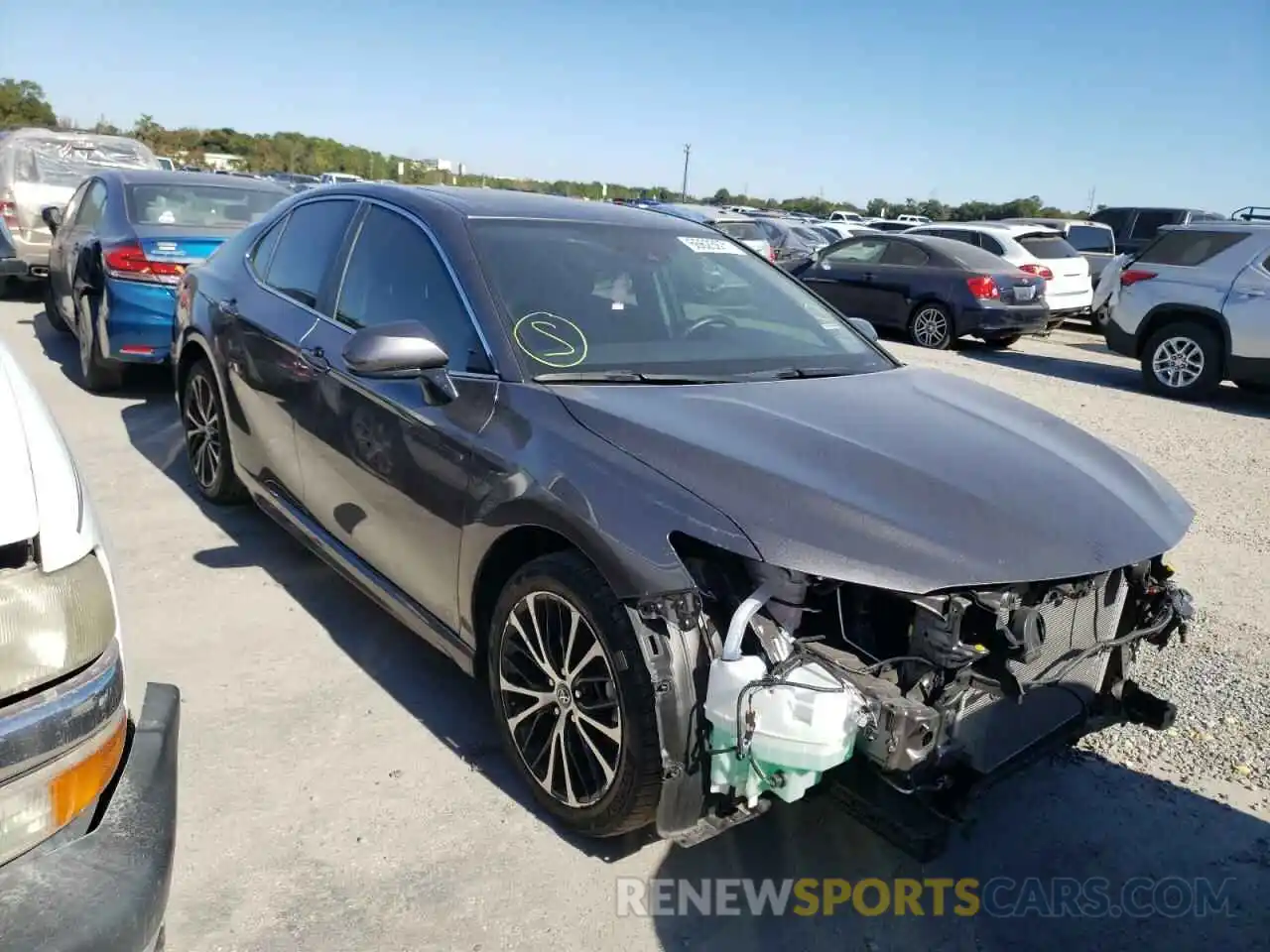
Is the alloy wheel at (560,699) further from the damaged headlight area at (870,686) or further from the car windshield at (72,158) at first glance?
the car windshield at (72,158)

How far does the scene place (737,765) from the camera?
2.32m

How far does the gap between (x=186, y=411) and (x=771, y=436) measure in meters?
3.60

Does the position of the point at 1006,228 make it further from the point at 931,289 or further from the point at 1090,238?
the point at 1090,238

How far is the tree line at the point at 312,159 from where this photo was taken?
49875 mm

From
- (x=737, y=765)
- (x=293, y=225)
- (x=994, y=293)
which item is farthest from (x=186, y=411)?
(x=994, y=293)

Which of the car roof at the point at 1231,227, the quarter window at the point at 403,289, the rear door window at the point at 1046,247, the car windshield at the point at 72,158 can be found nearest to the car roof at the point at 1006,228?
the rear door window at the point at 1046,247

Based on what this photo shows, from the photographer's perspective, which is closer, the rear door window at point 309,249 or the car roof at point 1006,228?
the rear door window at point 309,249

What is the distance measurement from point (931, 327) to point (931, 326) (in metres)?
0.01

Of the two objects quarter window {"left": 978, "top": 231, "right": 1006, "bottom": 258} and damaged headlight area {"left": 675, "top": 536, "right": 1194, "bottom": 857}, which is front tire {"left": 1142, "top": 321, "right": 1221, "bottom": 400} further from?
damaged headlight area {"left": 675, "top": 536, "right": 1194, "bottom": 857}

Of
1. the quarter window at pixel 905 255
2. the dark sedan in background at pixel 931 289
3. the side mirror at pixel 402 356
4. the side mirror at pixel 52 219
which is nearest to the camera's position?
the side mirror at pixel 402 356

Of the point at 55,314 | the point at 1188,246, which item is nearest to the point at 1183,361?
the point at 1188,246

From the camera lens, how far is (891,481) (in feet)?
8.13

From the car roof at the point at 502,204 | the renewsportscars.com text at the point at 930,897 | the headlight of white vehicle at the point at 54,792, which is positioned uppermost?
the car roof at the point at 502,204

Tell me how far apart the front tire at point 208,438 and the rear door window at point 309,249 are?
0.75m
